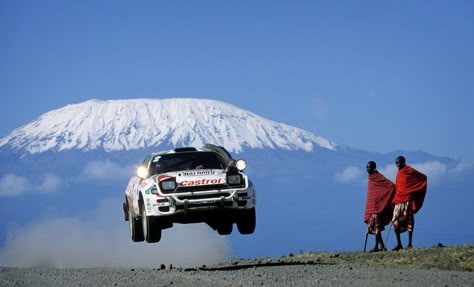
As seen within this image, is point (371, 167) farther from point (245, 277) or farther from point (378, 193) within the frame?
point (245, 277)

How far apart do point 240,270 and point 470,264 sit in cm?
592

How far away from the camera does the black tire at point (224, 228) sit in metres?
14.0

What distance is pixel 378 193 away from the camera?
73.8ft

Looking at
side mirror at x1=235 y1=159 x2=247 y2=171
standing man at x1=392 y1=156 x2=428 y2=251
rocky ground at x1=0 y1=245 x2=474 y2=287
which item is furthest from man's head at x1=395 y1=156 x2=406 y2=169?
side mirror at x1=235 y1=159 x2=247 y2=171

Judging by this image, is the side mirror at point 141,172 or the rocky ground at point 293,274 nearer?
the side mirror at point 141,172

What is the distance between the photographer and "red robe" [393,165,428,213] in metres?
22.0

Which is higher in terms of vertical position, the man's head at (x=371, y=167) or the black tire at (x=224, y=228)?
the man's head at (x=371, y=167)

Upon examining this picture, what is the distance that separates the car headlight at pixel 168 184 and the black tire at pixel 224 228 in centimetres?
106

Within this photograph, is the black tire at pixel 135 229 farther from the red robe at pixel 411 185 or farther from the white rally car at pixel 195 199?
the red robe at pixel 411 185

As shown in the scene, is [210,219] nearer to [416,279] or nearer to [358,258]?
[416,279]

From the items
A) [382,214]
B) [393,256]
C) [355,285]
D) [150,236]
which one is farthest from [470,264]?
[150,236]

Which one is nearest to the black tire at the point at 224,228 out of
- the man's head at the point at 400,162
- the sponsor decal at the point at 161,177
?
the sponsor decal at the point at 161,177

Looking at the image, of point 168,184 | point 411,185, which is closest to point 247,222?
point 168,184

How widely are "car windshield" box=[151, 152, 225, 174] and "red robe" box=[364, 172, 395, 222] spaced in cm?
803
